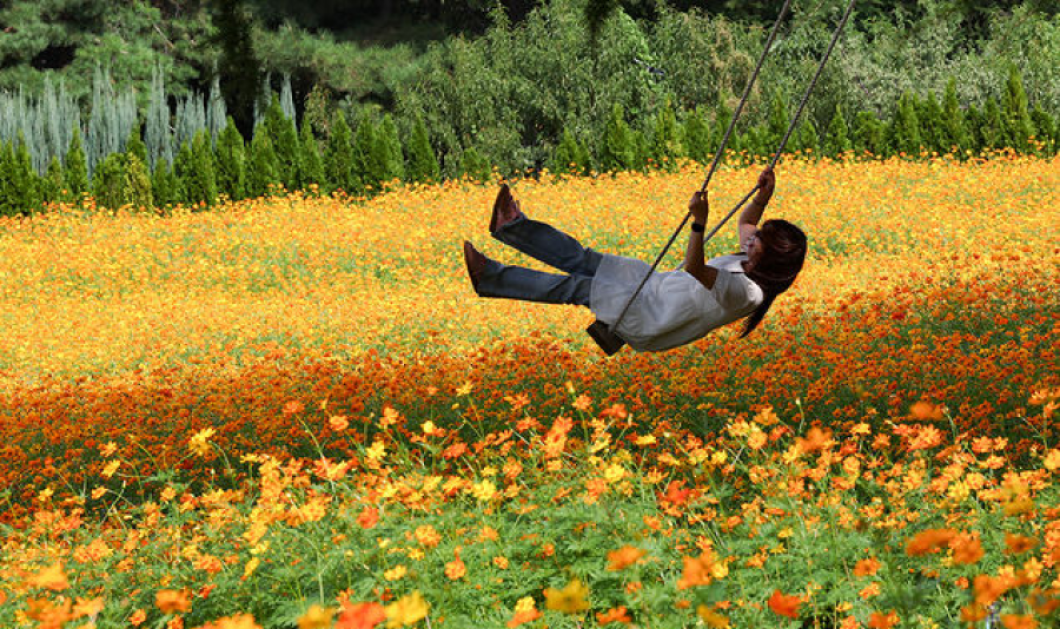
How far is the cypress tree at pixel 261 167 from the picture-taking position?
18094 mm

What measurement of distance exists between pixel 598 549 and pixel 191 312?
327 inches

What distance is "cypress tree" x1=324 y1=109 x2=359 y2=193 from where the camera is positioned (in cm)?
1817

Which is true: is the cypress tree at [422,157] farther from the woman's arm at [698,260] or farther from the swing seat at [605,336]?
the woman's arm at [698,260]

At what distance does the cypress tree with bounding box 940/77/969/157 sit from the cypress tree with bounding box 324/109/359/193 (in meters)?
9.67

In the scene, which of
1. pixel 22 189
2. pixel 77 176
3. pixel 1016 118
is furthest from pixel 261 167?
pixel 1016 118

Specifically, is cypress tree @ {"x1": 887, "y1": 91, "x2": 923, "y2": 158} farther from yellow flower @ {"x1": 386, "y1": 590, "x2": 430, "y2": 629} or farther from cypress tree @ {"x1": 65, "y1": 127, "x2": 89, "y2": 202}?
yellow flower @ {"x1": 386, "y1": 590, "x2": 430, "y2": 629}

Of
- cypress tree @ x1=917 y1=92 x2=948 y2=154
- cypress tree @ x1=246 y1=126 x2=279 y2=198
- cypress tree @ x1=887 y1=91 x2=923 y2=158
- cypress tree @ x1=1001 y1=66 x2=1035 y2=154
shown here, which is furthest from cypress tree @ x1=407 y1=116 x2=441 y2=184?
cypress tree @ x1=1001 y1=66 x2=1035 y2=154

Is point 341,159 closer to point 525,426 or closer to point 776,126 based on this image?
point 776,126

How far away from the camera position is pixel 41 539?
16.1ft

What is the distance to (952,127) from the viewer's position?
695 inches

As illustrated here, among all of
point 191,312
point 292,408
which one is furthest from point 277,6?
point 292,408

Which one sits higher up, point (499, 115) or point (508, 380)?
point (508, 380)

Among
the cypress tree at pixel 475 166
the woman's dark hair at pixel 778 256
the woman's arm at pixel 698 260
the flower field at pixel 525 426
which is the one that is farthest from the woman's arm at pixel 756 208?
the cypress tree at pixel 475 166

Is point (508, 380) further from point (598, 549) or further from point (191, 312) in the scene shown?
point (191, 312)
